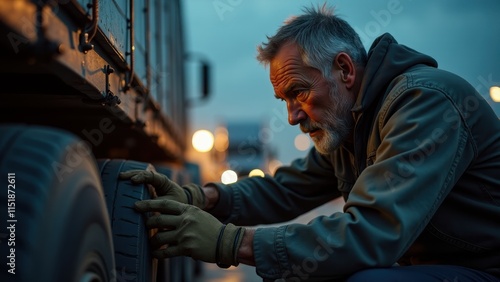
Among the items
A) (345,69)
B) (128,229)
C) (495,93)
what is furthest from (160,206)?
(495,93)

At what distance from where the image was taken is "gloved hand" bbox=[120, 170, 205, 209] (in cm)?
243

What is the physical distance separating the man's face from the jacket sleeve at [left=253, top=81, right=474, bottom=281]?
0.52m

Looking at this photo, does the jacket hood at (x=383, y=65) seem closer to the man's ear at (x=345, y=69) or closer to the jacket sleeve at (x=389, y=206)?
the man's ear at (x=345, y=69)

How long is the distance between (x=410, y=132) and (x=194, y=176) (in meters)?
4.59

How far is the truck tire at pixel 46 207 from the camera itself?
1257mm

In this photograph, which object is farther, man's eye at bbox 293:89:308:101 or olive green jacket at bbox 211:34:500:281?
man's eye at bbox 293:89:308:101

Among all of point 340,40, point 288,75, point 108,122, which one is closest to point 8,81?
point 108,122

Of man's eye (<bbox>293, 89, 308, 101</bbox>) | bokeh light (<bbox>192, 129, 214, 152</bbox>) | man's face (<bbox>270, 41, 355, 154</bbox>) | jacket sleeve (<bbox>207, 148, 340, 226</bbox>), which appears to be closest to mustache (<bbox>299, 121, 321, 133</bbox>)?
man's face (<bbox>270, 41, 355, 154</bbox>)

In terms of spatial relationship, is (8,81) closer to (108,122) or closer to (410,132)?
(108,122)

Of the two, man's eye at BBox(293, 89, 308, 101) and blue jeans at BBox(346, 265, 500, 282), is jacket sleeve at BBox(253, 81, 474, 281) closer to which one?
blue jeans at BBox(346, 265, 500, 282)

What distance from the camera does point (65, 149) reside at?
1447 mm

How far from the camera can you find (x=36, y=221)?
4.15 feet

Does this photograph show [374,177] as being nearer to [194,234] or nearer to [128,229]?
[194,234]

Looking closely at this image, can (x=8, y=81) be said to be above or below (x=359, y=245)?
above
